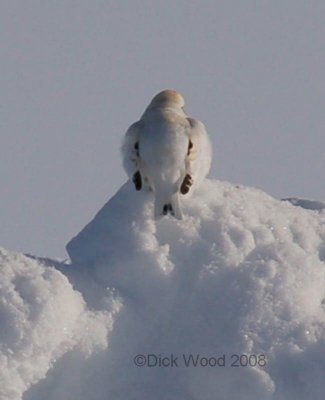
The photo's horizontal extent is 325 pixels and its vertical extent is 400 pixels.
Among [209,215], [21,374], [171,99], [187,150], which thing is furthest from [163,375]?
[171,99]

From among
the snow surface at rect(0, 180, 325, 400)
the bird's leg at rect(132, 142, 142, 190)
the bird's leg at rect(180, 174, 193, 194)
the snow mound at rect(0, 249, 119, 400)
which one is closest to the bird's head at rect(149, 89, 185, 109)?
the bird's leg at rect(132, 142, 142, 190)

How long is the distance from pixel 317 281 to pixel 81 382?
1519 mm

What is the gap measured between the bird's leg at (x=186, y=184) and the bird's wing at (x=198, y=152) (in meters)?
0.03

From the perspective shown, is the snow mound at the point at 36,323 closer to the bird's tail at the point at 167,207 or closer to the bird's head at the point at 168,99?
the bird's tail at the point at 167,207

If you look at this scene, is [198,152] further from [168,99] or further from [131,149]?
[168,99]

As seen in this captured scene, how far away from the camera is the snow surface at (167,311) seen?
25.5ft

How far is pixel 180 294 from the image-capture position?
27.4ft

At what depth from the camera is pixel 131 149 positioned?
10.3 m

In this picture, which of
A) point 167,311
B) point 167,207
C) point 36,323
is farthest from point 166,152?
point 36,323

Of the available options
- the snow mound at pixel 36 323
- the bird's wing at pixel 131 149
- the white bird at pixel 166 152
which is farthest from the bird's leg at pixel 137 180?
the snow mound at pixel 36 323

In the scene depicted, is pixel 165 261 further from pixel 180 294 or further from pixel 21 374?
pixel 21 374

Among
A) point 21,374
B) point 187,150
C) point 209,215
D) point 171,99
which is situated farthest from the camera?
point 171,99

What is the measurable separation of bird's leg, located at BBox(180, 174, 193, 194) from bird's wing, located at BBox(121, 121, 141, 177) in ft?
1.18

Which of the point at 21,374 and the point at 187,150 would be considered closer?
the point at 21,374
